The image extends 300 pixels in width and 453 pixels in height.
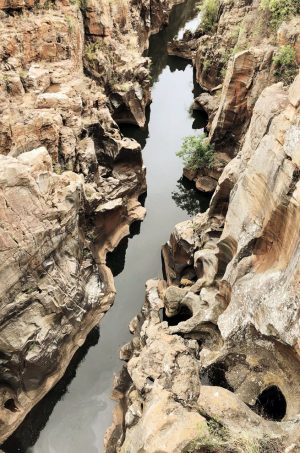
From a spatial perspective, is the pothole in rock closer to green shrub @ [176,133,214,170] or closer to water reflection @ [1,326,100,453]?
water reflection @ [1,326,100,453]

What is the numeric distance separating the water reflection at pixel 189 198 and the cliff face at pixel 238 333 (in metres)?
5.77

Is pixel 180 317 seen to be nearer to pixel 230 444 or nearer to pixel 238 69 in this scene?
A: pixel 230 444

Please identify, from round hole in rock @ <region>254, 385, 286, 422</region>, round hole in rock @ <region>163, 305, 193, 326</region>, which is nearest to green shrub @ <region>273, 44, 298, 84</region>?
round hole in rock @ <region>163, 305, 193, 326</region>

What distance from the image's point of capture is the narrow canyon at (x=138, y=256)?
381 inches

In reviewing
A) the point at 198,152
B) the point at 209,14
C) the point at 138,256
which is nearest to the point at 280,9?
the point at 198,152

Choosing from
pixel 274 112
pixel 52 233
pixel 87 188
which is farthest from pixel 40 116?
pixel 274 112

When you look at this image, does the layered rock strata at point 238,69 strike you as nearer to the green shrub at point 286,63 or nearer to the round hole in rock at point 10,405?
the green shrub at point 286,63

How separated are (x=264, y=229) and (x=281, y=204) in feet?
3.47

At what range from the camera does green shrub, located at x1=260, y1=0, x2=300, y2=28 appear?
61.4 feet

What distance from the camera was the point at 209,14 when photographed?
32.3m

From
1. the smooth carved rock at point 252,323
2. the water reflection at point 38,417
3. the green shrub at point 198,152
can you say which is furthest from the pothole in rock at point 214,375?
the green shrub at point 198,152

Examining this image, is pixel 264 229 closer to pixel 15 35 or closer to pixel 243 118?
pixel 243 118

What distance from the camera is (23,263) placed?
40.9ft

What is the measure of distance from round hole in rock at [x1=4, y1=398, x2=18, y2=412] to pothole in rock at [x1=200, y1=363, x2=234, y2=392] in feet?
20.3
